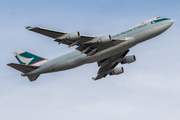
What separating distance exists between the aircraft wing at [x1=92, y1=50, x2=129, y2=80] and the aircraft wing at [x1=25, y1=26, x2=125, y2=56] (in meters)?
6.51

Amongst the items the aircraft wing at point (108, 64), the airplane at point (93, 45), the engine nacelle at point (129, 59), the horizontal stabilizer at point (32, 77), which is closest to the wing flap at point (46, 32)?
the airplane at point (93, 45)

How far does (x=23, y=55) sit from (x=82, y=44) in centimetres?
1556

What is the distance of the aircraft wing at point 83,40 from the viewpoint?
36219 millimetres

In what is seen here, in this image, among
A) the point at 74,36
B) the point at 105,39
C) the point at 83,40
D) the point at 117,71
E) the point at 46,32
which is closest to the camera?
the point at 46,32

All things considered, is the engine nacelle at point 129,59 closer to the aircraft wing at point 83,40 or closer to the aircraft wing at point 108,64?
the aircraft wing at point 108,64

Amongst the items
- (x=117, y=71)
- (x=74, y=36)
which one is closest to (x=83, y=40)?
(x=74, y=36)

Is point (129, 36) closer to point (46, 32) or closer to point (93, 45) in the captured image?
point (93, 45)

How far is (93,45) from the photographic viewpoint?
4003 cm

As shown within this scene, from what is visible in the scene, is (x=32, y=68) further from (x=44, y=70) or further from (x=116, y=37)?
(x=116, y=37)

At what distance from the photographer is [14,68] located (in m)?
44.1

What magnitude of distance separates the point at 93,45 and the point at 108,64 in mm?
10640

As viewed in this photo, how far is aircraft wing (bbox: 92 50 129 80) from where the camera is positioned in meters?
46.7

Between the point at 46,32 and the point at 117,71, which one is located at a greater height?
the point at 46,32

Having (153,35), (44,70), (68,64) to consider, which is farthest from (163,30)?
(44,70)
